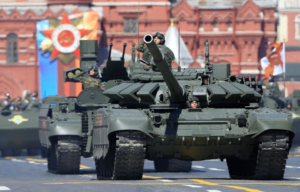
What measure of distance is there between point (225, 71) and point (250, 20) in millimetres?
62503

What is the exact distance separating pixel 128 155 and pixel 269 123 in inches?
105

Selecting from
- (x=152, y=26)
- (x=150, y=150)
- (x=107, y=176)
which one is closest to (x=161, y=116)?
(x=150, y=150)

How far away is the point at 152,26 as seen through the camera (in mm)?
82625

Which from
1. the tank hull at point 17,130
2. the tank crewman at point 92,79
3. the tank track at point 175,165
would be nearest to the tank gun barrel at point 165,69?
the tank track at point 175,165

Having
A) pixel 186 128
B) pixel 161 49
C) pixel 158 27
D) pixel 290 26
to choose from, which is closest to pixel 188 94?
pixel 186 128

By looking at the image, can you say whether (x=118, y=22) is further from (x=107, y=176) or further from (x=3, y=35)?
(x=107, y=176)

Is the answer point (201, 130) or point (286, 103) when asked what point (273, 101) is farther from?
point (201, 130)

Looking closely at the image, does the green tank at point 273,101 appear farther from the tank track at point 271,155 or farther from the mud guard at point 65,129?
the tank track at point 271,155

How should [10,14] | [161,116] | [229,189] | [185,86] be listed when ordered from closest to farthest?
[229,189] < [161,116] < [185,86] < [10,14]

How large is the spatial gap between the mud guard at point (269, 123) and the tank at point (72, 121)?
4.91 m

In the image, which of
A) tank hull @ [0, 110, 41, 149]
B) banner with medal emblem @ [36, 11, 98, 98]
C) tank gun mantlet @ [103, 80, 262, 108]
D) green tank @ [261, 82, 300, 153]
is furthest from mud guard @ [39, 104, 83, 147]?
banner with medal emblem @ [36, 11, 98, 98]

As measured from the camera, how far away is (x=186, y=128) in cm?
1880

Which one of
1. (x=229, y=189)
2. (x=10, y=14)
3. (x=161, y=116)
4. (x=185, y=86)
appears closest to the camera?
(x=229, y=189)

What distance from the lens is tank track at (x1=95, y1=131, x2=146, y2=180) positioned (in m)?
18.2
